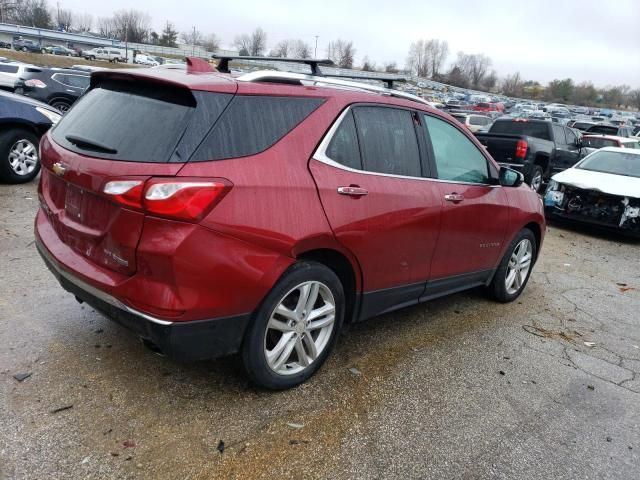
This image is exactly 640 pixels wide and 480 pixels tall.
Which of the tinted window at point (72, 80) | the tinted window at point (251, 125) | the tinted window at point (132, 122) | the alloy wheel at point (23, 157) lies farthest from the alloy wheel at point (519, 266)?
the tinted window at point (72, 80)

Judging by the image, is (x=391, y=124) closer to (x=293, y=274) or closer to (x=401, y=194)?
(x=401, y=194)

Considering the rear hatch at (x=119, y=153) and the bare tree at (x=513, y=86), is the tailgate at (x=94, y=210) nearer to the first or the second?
the rear hatch at (x=119, y=153)

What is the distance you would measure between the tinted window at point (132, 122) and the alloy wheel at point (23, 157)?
5.43 m

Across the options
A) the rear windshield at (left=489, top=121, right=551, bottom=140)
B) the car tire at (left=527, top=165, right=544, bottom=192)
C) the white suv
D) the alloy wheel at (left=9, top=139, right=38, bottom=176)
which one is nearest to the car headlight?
the alloy wheel at (left=9, top=139, right=38, bottom=176)

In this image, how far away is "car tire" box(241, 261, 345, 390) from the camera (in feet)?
9.20

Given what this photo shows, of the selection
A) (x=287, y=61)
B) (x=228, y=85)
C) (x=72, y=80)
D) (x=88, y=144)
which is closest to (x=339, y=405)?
(x=228, y=85)

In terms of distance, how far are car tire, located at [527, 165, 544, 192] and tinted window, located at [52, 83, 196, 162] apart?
10.4 meters

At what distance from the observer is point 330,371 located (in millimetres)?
3396

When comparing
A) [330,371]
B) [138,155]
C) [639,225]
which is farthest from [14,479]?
[639,225]

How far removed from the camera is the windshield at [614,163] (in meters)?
9.05

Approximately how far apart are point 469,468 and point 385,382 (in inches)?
32.1

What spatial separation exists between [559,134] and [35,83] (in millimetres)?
15394

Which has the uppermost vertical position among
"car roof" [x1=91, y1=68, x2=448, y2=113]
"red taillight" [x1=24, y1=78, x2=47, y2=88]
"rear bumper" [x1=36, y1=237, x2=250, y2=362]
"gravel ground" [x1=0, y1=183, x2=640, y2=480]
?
"car roof" [x1=91, y1=68, x2=448, y2=113]

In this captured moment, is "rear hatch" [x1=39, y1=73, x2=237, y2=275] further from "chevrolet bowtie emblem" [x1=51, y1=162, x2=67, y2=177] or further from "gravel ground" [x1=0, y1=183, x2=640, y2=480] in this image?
"gravel ground" [x1=0, y1=183, x2=640, y2=480]
